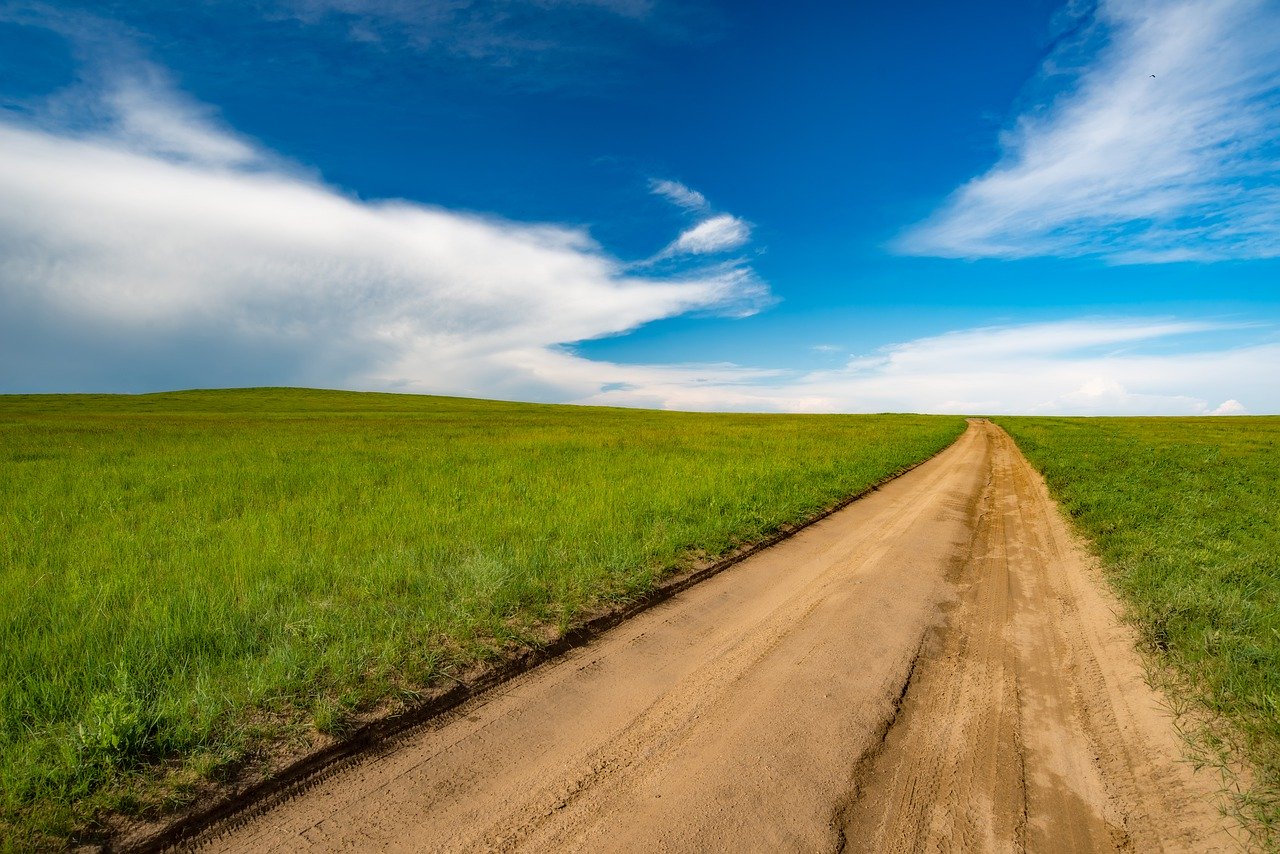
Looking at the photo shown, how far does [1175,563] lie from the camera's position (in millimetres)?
6742

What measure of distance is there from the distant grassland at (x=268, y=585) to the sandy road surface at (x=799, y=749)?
0.81 m

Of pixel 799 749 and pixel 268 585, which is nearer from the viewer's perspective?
pixel 799 749

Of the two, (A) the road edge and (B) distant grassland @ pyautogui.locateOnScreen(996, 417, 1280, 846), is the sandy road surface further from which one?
(B) distant grassland @ pyautogui.locateOnScreen(996, 417, 1280, 846)

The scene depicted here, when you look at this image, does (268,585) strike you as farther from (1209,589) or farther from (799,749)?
(1209,589)

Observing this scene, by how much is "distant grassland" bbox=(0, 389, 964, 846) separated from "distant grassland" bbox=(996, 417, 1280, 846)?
4616mm

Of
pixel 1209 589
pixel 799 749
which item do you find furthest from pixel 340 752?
pixel 1209 589

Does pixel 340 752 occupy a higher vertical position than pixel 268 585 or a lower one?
lower

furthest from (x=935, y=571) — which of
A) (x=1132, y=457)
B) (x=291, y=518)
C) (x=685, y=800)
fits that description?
(x=1132, y=457)

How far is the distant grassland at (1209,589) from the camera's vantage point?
11.8 ft

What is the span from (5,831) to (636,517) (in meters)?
7.12

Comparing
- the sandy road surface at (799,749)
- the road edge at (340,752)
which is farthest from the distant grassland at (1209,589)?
the road edge at (340,752)

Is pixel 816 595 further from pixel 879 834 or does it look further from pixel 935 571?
pixel 879 834

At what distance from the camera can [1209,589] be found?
5.77 metres

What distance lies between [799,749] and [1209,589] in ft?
18.6
